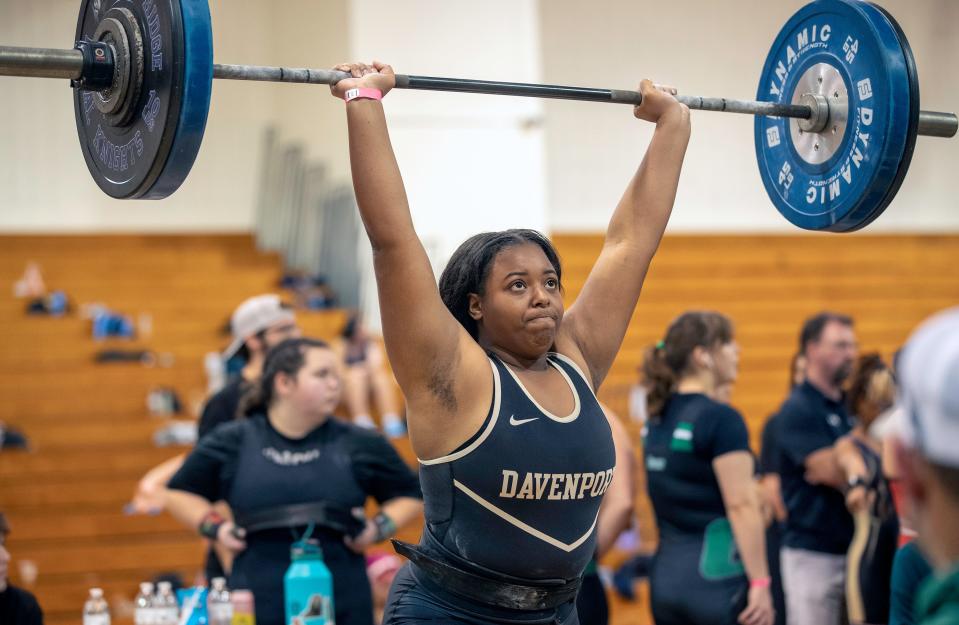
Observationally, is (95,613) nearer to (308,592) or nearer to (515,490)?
(308,592)

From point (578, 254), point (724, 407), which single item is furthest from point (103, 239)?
point (724, 407)

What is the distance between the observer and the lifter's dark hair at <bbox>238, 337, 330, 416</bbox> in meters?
4.18

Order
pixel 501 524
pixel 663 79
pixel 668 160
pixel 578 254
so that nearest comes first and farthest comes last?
pixel 501 524 < pixel 668 160 < pixel 578 254 < pixel 663 79

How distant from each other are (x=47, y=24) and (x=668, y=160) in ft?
33.5

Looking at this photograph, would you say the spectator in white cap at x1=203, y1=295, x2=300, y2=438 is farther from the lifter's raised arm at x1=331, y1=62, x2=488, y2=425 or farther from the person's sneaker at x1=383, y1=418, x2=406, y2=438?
the person's sneaker at x1=383, y1=418, x2=406, y2=438

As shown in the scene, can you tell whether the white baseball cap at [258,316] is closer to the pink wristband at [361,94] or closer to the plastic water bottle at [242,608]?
the plastic water bottle at [242,608]

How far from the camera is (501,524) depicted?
7.97 feet

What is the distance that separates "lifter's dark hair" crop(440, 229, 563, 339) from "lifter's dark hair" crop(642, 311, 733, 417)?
177 cm

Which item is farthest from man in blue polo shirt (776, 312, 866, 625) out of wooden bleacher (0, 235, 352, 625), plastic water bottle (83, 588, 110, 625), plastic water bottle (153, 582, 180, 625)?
wooden bleacher (0, 235, 352, 625)

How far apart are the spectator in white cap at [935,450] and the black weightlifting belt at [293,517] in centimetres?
280

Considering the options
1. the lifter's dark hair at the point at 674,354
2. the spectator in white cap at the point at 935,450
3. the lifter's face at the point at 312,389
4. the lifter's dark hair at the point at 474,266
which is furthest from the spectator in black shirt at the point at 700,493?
the spectator in white cap at the point at 935,450

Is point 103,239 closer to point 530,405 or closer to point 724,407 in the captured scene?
point 724,407

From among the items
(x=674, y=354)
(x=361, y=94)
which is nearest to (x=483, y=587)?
(x=361, y=94)

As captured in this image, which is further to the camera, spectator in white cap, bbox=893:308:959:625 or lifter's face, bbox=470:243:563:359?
lifter's face, bbox=470:243:563:359
